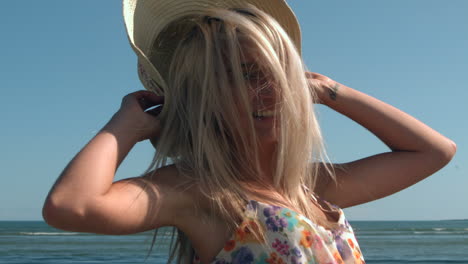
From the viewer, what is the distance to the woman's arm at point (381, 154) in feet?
7.06

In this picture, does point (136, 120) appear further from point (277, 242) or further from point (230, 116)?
point (277, 242)

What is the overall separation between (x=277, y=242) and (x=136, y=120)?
562 millimetres

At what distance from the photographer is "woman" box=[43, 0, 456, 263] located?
162 cm

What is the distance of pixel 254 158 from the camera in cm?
191

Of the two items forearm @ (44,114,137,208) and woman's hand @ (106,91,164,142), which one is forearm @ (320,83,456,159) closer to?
woman's hand @ (106,91,164,142)

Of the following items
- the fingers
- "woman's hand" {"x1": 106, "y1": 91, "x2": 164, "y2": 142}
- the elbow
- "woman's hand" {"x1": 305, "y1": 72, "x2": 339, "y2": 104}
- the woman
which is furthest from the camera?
"woman's hand" {"x1": 305, "y1": 72, "x2": 339, "y2": 104}

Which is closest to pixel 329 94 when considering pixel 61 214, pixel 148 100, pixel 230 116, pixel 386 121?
pixel 386 121

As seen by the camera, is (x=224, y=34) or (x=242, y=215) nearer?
(x=242, y=215)

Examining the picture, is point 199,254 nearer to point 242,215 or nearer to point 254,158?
point 242,215

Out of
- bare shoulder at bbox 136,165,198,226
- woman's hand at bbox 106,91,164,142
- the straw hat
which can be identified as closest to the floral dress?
bare shoulder at bbox 136,165,198,226

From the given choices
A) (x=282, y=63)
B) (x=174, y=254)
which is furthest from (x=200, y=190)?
(x=282, y=63)

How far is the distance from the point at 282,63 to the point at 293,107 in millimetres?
155

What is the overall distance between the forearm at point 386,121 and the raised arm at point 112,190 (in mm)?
733

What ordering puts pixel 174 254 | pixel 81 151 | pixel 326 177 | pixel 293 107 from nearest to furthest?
pixel 81 151, pixel 293 107, pixel 174 254, pixel 326 177
